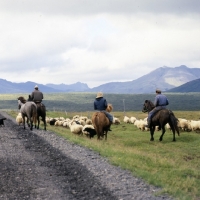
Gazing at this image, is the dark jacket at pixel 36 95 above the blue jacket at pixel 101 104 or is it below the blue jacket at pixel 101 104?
above

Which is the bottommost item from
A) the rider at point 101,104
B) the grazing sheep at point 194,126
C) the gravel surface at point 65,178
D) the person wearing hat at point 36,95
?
the grazing sheep at point 194,126

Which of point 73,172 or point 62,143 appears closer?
point 73,172

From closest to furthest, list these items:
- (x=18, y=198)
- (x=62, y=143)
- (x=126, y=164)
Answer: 1. (x=18, y=198)
2. (x=126, y=164)
3. (x=62, y=143)

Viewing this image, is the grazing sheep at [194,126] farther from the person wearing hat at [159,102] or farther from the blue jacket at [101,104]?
the blue jacket at [101,104]

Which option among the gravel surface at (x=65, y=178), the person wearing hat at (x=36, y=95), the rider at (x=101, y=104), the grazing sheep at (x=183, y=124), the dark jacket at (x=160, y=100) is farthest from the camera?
the grazing sheep at (x=183, y=124)

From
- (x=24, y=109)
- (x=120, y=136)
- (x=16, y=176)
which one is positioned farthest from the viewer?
(x=120, y=136)

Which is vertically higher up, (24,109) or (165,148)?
(24,109)

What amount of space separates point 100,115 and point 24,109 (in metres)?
6.51

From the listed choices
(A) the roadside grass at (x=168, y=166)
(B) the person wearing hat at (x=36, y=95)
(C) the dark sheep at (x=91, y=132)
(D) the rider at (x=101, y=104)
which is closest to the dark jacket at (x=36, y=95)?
(B) the person wearing hat at (x=36, y=95)

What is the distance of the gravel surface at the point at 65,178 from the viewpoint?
8734 millimetres

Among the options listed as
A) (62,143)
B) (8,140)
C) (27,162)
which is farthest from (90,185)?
(8,140)

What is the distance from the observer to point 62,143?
18.2m

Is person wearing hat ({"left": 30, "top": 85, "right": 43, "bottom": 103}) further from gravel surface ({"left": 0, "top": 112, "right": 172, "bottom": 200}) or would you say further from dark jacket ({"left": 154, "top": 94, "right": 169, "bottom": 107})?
gravel surface ({"left": 0, "top": 112, "right": 172, "bottom": 200})

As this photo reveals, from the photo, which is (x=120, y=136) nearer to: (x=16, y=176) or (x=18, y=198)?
(x=16, y=176)
